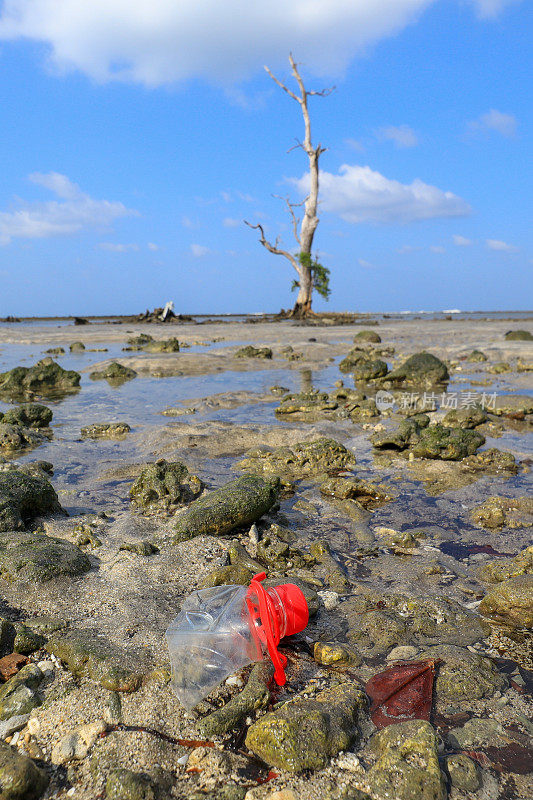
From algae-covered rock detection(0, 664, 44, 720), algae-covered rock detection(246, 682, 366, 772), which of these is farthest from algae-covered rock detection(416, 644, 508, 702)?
algae-covered rock detection(0, 664, 44, 720)

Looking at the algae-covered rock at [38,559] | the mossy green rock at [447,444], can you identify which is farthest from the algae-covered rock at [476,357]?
the algae-covered rock at [38,559]

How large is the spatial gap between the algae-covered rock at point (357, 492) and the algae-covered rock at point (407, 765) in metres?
2.93

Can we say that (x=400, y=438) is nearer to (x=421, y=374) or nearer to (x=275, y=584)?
(x=275, y=584)

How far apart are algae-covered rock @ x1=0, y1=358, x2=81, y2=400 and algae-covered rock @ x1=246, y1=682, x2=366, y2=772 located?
10563mm

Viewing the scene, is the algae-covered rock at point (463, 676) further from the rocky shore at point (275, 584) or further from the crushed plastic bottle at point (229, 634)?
the crushed plastic bottle at point (229, 634)

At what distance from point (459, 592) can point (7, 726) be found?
2.58 metres

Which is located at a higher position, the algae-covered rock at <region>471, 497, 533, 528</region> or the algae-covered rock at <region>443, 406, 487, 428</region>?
the algae-covered rock at <region>443, 406, 487, 428</region>

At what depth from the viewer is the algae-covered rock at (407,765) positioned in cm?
181

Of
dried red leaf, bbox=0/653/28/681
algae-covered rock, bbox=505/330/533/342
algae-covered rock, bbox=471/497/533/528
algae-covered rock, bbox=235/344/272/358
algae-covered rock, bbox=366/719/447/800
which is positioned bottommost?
algae-covered rock, bbox=471/497/533/528

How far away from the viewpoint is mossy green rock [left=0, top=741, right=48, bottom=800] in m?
1.73

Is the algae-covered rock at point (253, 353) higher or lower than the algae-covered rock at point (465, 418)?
higher

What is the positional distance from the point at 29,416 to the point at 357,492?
18.3ft

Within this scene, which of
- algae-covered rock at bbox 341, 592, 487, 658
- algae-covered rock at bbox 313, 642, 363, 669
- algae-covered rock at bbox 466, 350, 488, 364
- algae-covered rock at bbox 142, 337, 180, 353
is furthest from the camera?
algae-covered rock at bbox 142, 337, 180, 353

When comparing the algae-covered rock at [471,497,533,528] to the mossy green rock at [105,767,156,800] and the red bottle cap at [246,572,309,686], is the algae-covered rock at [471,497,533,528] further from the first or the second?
the mossy green rock at [105,767,156,800]
